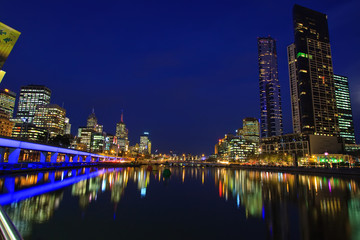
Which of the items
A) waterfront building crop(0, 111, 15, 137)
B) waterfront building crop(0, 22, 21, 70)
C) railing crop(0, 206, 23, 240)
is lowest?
railing crop(0, 206, 23, 240)

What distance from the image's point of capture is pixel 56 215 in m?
16.7

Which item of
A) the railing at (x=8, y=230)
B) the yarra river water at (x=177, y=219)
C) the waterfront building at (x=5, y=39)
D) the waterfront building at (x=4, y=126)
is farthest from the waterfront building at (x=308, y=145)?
the waterfront building at (x=4, y=126)

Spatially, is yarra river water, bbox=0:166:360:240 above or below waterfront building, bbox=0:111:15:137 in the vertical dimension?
below

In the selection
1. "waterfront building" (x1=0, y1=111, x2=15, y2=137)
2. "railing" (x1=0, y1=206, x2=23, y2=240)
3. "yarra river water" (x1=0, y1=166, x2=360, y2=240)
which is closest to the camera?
"railing" (x1=0, y1=206, x2=23, y2=240)

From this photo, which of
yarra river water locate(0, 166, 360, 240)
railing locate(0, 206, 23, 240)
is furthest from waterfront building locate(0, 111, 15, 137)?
railing locate(0, 206, 23, 240)

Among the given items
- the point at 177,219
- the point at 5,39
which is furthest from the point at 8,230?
the point at 5,39

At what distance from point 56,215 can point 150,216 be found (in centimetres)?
718

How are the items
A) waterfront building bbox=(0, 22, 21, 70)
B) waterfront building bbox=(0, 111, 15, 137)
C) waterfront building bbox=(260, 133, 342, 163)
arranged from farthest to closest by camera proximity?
waterfront building bbox=(0, 111, 15, 137) < waterfront building bbox=(260, 133, 342, 163) < waterfront building bbox=(0, 22, 21, 70)

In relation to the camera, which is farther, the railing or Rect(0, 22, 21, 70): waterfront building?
Rect(0, 22, 21, 70): waterfront building

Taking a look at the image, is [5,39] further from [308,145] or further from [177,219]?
[308,145]

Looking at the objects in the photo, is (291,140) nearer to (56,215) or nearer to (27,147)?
→ (27,147)

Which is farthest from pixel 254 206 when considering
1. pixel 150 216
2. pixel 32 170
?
pixel 32 170

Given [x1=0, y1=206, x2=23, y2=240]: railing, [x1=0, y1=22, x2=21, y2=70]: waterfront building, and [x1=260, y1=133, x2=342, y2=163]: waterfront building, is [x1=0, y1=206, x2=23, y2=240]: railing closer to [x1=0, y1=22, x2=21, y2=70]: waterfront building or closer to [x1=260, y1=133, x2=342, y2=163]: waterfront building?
[x1=0, y1=22, x2=21, y2=70]: waterfront building

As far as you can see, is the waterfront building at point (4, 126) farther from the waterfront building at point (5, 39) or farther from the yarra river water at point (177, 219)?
the waterfront building at point (5, 39)
